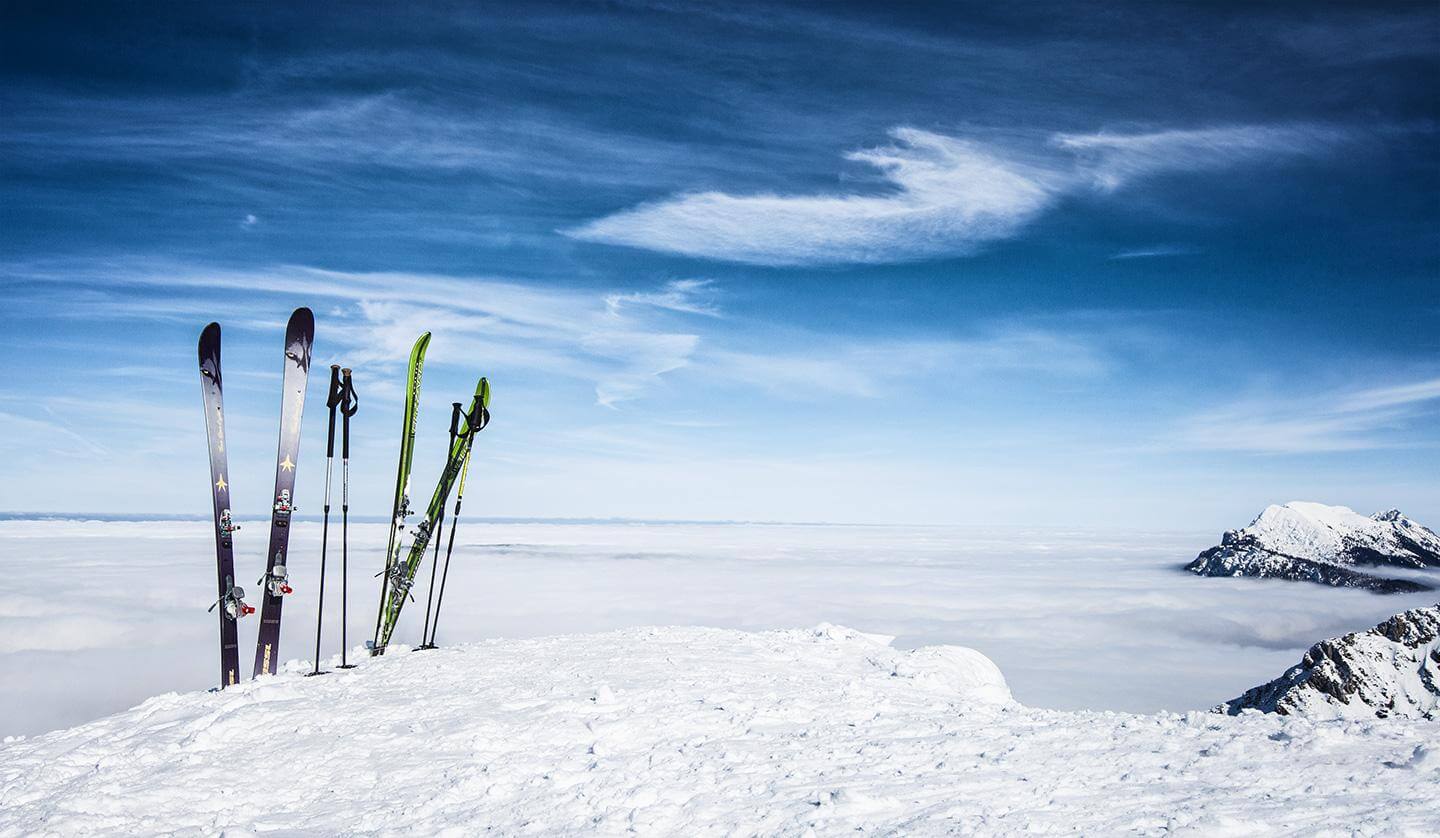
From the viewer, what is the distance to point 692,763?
287 inches

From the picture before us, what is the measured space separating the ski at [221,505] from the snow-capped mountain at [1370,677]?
5416cm

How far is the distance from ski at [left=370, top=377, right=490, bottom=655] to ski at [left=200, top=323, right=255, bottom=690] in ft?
8.53

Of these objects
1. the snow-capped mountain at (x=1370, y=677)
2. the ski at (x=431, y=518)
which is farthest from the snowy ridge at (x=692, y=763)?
the snow-capped mountain at (x=1370, y=677)

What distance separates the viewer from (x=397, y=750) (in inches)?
333

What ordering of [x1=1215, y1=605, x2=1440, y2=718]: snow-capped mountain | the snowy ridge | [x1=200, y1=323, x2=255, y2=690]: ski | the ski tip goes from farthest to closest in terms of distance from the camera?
[x1=1215, y1=605, x2=1440, y2=718]: snow-capped mountain
the ski tip
[x1=200, y1=323, x2=255, y2=690]: ski
the snowy ridge

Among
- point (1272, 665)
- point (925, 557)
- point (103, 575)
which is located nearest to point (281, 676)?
point (103, 575)

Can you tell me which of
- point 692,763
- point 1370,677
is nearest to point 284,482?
point 692,763

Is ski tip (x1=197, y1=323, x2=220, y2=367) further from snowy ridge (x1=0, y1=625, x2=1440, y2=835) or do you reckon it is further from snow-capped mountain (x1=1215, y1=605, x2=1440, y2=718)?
snow-capped mountain (x1=1215, y1=605, x2=1440, y2=718)

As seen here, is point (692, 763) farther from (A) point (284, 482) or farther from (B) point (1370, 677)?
(B) point (1370, 677)

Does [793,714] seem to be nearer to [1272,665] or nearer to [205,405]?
[205,405]

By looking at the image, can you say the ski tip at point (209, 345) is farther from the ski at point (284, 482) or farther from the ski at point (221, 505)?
the ski at point (284, 482)

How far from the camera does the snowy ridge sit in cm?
553

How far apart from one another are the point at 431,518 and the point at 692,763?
1118 cm

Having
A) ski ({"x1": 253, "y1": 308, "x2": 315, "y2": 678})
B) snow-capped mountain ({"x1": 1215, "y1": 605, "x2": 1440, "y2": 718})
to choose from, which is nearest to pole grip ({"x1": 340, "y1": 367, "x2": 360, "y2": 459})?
ski ({"x1": 253, "y1": 308, "x2": 315, "y2": 678})
